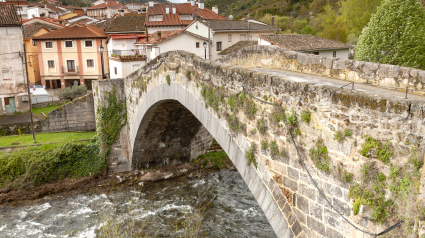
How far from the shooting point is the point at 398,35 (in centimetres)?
1755

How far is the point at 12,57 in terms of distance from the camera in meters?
24.3

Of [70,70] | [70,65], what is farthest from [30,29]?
[70,70]

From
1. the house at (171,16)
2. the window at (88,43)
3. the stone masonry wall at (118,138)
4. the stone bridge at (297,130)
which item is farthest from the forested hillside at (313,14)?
the stone bridge at (297,130)

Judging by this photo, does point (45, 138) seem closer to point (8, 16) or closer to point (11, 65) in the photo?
point (11, 65)

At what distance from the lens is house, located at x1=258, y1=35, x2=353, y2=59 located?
73.2ft

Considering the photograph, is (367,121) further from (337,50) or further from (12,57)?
(12,57)

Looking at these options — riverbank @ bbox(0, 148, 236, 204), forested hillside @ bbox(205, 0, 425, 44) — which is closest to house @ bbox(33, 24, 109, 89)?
riverbank @ bbox(0, 148, 236, 204)

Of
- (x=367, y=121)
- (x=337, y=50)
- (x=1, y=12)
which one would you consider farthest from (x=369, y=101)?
(x=1, y=12)

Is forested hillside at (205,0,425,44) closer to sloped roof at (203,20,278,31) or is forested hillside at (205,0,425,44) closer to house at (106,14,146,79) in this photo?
sloped roof at (203,20,278,31)

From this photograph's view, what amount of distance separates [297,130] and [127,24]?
104ft

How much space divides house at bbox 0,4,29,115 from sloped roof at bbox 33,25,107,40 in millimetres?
7209

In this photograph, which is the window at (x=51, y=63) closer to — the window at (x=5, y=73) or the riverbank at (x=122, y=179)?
the window at (x=5, y=73)

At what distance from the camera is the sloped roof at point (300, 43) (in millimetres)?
22219

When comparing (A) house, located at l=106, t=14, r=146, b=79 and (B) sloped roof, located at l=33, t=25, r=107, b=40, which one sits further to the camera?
(B) sloped roof, located at l=33, t=25, r=107, b=40
